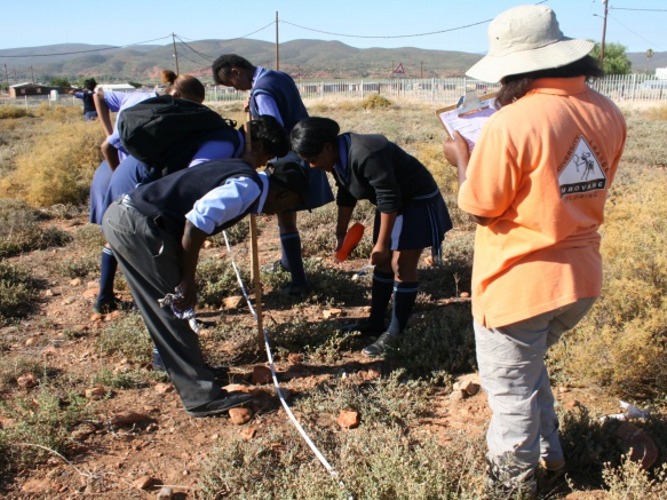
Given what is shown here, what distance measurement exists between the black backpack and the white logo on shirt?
1951 millimetres

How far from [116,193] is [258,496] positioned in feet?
7.12

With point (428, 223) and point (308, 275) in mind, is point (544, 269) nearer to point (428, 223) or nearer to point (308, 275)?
point (428, 223)

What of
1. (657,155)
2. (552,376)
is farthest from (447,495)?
(657,155)

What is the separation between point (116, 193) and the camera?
12.3 ft

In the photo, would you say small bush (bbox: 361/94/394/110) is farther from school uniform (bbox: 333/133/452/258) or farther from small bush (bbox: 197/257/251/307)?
school uniform (bbox: 333/133/452/258)

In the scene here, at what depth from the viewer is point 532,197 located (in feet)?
6.03

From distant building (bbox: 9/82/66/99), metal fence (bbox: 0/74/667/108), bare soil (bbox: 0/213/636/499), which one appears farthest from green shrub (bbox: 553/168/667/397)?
distant building (bbox: 9/82/66/99)

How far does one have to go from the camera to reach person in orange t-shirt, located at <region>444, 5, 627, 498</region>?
1.80 meters

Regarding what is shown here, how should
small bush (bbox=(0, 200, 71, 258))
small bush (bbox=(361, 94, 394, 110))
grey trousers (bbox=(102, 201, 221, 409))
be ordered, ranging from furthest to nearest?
small bush (bbox=(361, 94, 394, 110))
small bush (bbox=(0, 200, 71, 258))
grey trousers (bbox=(102, 201, 221, 409))

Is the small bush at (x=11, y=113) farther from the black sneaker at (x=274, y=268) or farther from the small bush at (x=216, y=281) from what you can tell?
the black sneaker at (x=274, y=268)

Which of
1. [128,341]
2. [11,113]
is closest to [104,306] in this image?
[128,341]

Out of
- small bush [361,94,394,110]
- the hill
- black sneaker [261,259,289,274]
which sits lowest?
black sneaker [261,259,289,274]

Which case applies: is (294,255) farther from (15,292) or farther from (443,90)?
(443,90)

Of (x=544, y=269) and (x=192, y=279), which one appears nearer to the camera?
(x=544, y=269)
